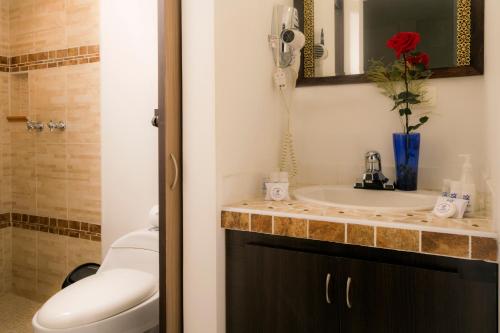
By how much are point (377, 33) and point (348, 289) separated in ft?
3.57

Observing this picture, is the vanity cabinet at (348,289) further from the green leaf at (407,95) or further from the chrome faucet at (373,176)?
the green leaf at (407,95)

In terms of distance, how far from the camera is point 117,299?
4.78ft

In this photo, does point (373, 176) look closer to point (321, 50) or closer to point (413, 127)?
point (413, 127)

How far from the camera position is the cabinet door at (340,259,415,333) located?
1037mm

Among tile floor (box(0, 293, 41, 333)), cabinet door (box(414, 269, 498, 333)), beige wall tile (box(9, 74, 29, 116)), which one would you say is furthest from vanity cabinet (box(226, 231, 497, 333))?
beige wall tile (box(9, 74, 29, 116))

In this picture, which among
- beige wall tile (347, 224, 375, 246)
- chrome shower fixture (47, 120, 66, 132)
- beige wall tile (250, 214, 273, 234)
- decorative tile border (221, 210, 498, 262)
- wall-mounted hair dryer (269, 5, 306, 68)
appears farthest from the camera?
chrome shower fixture (47, 120, 66, 132)

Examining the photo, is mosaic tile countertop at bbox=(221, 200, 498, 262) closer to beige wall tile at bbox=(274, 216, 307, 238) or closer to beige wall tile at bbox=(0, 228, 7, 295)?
beige wall tile at bbox=(274, 216, 307, 238)

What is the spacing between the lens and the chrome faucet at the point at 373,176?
60.3 inches

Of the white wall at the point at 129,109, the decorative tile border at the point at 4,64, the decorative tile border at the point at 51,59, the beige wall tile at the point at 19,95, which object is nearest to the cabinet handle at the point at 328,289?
the white wall at the point at 129,109

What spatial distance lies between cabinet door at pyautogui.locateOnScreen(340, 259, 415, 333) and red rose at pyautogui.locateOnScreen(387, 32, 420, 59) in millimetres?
838

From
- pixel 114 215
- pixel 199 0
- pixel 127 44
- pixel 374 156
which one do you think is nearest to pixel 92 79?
pixel 127 44

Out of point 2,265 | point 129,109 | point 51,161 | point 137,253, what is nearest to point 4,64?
point 51,161

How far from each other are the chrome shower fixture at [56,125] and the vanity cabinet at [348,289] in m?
1.58

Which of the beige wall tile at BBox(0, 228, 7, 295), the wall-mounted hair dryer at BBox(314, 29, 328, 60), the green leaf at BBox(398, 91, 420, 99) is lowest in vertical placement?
the beige wall tile at BBox(0, 228, 7, 295)
